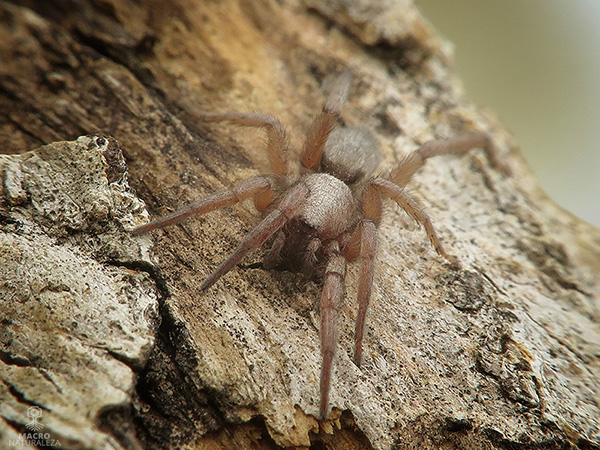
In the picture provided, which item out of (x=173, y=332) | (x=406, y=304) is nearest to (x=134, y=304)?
(x=173, y=332)

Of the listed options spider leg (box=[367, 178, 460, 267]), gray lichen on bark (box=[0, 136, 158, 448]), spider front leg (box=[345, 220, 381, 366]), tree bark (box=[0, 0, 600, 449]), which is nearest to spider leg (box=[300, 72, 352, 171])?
tree bark (box=[0, 0, 600, 449])

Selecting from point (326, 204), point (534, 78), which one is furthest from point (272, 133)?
point (534, 78)

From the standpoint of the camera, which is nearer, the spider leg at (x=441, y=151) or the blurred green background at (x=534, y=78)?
the spider leg at (x=441, y=151)

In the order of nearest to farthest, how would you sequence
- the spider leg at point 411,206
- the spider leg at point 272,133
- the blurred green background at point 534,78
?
the spider leg at point 411,206, the spider leg at point 272,133, the blurred green background at point 534,78

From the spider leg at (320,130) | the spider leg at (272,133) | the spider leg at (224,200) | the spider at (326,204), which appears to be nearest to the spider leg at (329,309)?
the spider at (326,204)

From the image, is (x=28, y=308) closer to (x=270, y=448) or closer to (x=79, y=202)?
(x=79, y=202)

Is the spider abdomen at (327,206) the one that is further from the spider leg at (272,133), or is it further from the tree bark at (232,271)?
the tree bark at (232,271)

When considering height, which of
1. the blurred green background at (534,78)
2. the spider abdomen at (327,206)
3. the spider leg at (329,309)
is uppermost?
the blurred green background at (534,78)

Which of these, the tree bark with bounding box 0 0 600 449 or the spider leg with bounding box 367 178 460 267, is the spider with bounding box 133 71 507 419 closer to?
the spider leg with bounding box 367 178 460 267

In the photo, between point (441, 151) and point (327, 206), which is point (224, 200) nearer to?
point (327, 206)
